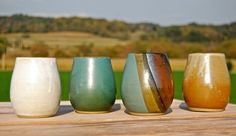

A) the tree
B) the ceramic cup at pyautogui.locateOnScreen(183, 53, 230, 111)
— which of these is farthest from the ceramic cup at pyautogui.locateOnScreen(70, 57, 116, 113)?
the tree

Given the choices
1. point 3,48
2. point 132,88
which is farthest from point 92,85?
point 3,48

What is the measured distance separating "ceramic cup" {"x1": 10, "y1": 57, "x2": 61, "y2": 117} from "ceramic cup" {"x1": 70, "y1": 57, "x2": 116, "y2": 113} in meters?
0.14

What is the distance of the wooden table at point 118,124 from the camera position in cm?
118

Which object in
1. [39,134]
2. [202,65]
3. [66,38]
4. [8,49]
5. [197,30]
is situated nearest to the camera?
[39,134]

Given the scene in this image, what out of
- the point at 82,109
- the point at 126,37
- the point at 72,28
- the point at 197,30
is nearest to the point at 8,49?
the point at 72,28

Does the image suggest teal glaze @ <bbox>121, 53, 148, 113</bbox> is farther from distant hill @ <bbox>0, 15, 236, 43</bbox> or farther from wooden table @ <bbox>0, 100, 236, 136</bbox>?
distant hill @ <bbox>0, 15, 236, 43</bbox>

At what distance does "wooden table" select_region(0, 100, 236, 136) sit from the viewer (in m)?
1.18

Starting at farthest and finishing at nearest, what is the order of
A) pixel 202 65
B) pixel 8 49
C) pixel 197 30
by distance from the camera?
pixel 197 30
pixel 8 49
pixel 202 65

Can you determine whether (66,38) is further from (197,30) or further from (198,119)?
(198,119)

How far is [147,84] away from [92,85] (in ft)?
0.68

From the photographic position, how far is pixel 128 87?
150 cm

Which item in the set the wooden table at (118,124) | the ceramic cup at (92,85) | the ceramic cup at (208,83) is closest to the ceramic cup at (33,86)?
the wooden table at (118,124)

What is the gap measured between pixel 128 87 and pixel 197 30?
30775 mm

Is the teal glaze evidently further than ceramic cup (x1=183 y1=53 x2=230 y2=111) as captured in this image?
No
